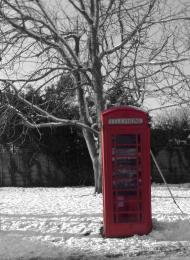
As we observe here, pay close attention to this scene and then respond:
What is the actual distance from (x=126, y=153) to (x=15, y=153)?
45.3 feet

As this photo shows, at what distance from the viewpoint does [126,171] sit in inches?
296

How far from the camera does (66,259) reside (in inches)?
246

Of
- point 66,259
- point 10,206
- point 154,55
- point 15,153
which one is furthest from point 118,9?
point 15,153

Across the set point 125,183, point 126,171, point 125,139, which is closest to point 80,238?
point 125,183

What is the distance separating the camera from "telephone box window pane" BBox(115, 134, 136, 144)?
24.5 ft

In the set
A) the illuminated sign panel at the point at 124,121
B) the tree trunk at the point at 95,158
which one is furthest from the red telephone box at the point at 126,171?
the tree trunk at the point at 95,158

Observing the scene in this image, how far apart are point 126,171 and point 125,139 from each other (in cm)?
52

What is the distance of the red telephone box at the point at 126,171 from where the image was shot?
24.3 ft

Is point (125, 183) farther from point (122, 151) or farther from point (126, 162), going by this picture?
point (122, 151)

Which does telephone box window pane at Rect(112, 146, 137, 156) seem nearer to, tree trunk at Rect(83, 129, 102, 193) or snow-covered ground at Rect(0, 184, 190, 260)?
snow-covered ground at Rect(0, 184, 190, 260)

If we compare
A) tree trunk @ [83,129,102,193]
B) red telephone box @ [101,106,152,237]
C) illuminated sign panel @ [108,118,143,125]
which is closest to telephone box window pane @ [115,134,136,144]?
red telephone box @ [101,106,152,237]

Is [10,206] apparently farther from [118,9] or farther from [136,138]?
[118,9]

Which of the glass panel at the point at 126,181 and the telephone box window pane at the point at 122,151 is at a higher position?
the telephone box window pane at the point at 122,151

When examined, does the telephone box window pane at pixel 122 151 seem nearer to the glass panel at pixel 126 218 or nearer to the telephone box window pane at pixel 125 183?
the telephone box window pane at pixel 125 183
